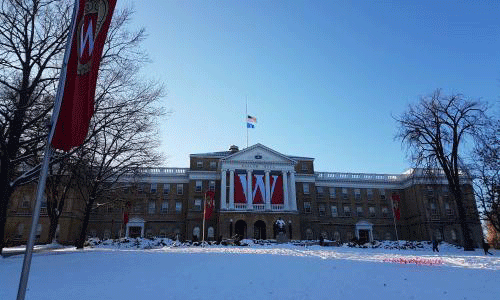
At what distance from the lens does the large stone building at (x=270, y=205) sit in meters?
52.9

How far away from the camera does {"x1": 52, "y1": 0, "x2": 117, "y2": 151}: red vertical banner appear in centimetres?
530

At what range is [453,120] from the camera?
31734 mm

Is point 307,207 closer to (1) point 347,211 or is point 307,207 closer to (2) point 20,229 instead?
(1) point 347,211

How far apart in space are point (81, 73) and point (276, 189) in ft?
164

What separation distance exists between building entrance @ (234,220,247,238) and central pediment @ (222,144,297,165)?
9.94 m

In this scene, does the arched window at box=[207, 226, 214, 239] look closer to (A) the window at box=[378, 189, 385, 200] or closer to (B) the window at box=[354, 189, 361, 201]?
(B) the window at box=[354, 189, 361, 201]

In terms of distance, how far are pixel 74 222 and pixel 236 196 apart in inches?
988

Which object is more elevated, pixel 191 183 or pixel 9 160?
pixel 191 183

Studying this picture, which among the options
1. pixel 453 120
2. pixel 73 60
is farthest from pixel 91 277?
pixel 453 120

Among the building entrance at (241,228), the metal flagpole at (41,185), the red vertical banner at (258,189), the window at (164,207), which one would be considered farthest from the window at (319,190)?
the metal flagpole at (41,185)

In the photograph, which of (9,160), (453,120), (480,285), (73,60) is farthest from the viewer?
(453,120)

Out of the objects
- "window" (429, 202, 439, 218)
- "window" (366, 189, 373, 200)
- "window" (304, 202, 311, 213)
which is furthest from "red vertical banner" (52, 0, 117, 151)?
"window" (429, 202, 439, 218)

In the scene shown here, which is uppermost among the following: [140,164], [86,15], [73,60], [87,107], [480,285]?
[140,164]

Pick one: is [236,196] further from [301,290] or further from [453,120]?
[301,290]
